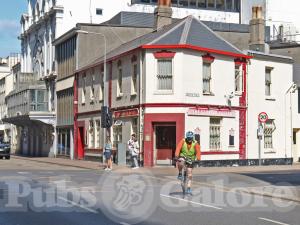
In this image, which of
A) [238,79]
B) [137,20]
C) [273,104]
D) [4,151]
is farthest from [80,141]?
[273,104]

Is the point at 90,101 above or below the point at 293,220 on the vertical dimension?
above

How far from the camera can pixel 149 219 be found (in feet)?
38.7

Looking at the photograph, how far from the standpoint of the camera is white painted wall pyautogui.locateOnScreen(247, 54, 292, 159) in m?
35.8

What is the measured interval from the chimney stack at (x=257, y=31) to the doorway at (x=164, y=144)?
1012 centimetres

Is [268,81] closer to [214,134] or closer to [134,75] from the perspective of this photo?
[214,134]

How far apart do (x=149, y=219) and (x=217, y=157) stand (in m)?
22.3

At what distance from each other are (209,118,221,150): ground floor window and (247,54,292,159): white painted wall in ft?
8.10

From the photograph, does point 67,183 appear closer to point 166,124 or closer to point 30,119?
point 166,124

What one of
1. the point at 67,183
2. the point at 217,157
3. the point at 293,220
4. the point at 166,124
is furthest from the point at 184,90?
the point at 293,220

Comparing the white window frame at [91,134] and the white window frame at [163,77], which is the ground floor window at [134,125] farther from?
the white window frame at [91,134]

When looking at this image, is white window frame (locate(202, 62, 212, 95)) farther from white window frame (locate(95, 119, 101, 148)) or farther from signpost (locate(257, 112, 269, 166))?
white window frame (locate(95, 119, 101, 148))

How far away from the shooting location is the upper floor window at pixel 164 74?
32656 mm

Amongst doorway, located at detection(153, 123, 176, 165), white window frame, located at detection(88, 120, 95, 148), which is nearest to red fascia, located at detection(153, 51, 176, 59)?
doorway, located at detection(153, 123, 176, 165)

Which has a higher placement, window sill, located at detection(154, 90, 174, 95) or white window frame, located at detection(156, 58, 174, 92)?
white window frame, located at detection(156, 58, 174, 92)
